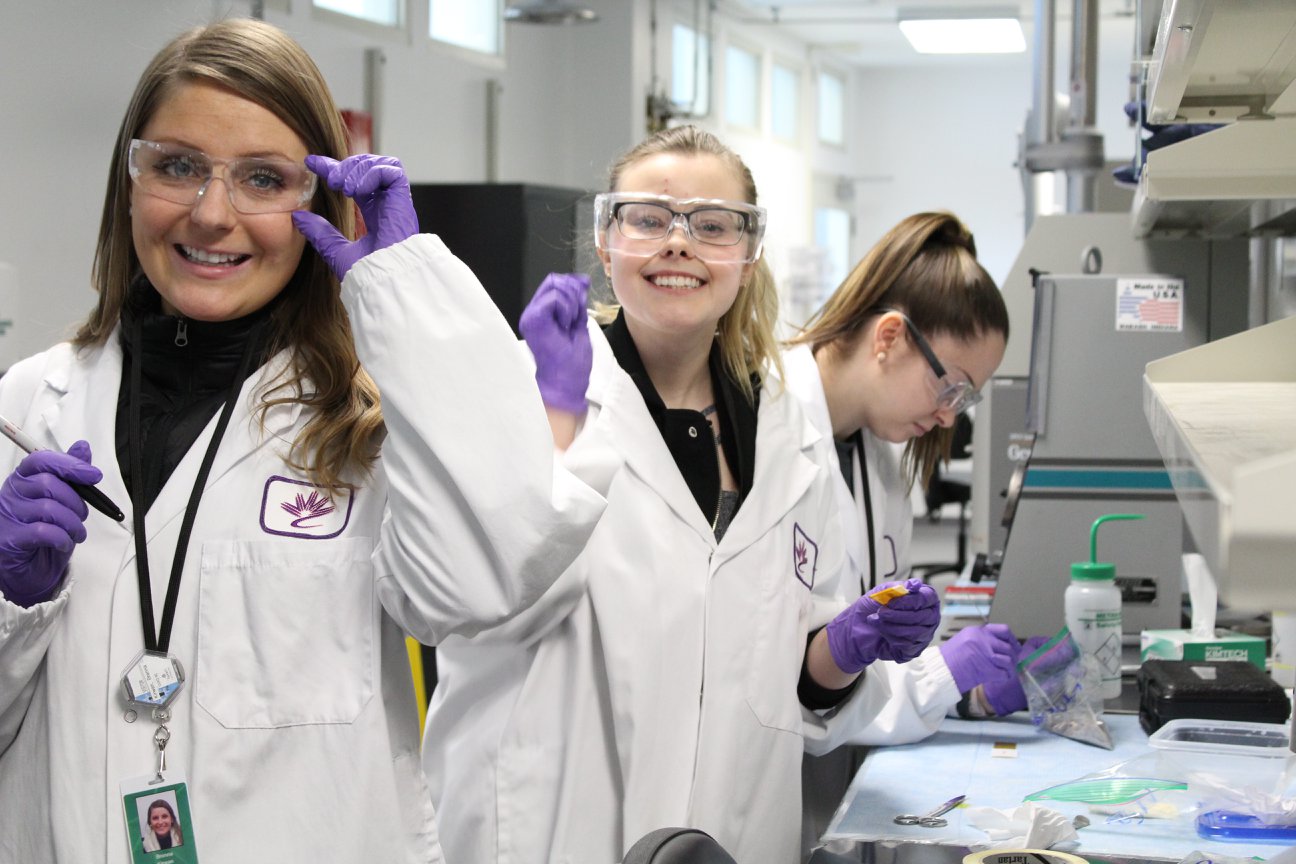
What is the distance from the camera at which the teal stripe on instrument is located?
2.41 m

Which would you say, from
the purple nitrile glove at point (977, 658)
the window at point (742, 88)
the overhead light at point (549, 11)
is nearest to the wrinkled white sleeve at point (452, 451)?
the purple nitrile glove at point (977, 658)

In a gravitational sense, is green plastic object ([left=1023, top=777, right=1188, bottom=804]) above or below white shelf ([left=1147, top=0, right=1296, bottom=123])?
below

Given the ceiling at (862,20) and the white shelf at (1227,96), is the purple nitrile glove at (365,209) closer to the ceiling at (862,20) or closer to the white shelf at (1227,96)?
the white shelf at (1227,96)

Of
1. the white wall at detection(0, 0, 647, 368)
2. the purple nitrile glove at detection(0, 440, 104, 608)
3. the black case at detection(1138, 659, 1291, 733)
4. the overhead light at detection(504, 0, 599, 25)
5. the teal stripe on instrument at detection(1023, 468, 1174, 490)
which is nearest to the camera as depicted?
the purple nitrile glove at detection(0, 440, 104, 608)

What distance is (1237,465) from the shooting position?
0.67 metres

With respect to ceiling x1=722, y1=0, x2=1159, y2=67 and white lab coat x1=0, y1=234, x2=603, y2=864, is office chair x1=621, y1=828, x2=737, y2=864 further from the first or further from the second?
ceiling x1=722, y1=0, x2=1159, y2=67

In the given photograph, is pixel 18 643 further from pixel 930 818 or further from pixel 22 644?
pixel 930 818

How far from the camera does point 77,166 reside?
380 cm

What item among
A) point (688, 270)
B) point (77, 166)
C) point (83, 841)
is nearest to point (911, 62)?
Answer: point (77, 166)

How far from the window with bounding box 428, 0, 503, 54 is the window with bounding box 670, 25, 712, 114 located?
61.9 inches

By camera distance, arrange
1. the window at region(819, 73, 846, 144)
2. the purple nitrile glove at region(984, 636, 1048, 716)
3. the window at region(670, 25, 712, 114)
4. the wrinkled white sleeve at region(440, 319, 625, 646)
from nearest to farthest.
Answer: the wrinkled white sleeve at region(440, 319, 625, 646)
the purple nitrile glove at region(984, 636, 1048, 716)
the window at region(670, 25, 712, 114)
the window at region(819, 73, 846, 144)

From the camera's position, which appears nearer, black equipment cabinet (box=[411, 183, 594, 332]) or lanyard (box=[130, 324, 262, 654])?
lanyard (box=[130, 324, 262, 654])

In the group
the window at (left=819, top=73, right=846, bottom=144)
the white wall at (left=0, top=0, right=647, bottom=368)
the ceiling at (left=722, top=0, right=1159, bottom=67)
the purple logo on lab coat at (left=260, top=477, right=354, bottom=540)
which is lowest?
the purple logo on lab coat at (left=260, top=477, right=354, bottom=540)

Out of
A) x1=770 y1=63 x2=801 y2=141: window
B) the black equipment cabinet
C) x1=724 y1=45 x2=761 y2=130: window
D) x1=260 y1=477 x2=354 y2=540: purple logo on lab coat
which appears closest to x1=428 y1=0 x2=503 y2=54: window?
the black equipment cabinet
